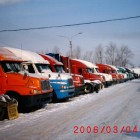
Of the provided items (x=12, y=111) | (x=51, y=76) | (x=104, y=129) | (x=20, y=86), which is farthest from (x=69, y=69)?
(x=104, y=129)

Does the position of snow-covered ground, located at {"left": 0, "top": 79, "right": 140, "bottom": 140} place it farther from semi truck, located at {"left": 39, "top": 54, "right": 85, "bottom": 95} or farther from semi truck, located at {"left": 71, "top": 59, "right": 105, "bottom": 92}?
semi truck, located at {"left": 71, "top": 59, "right": 105, "bottom": 92}

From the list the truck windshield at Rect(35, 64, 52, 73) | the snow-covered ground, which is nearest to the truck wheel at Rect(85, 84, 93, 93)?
the truck windshield at Rect(35, 64, 52, 73)

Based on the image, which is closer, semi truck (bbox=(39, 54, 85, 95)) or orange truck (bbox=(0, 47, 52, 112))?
orange truck (bbox=(0, 47, 52, 112))

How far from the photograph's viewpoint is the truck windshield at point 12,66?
12758mm

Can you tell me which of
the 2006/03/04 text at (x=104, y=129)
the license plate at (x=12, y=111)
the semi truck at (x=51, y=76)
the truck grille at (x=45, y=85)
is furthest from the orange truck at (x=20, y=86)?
the 2006/03/04 text at (x=104, y=129)

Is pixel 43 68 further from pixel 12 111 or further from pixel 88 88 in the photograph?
pixel 88 88

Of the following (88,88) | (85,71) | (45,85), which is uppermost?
(85,71)

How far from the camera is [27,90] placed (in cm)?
1234

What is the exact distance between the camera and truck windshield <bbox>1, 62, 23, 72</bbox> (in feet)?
41.9

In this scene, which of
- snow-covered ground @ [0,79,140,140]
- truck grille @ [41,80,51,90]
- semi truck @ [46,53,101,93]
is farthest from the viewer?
semi truck @ [46,53,101,93]

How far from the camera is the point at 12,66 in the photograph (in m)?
13.2

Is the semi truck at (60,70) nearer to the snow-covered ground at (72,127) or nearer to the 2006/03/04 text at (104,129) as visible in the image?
the snow-covered ground at (72,127)

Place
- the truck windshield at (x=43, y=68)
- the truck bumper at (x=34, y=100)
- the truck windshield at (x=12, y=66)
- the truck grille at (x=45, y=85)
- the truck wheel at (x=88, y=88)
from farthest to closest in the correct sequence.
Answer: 1. the truck wheel at (x=88, y=88)
2. the truck windshield at (x=43, y=68)
3. the truck grille at (x=45, y=85)
4. the truck windshield at (x=12, y=66)
5. the truck bumper at (x=34, y=100)

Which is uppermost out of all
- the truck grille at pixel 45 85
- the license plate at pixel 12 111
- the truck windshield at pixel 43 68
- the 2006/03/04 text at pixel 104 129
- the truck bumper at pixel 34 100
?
the truck windshield at pixel 43 68
